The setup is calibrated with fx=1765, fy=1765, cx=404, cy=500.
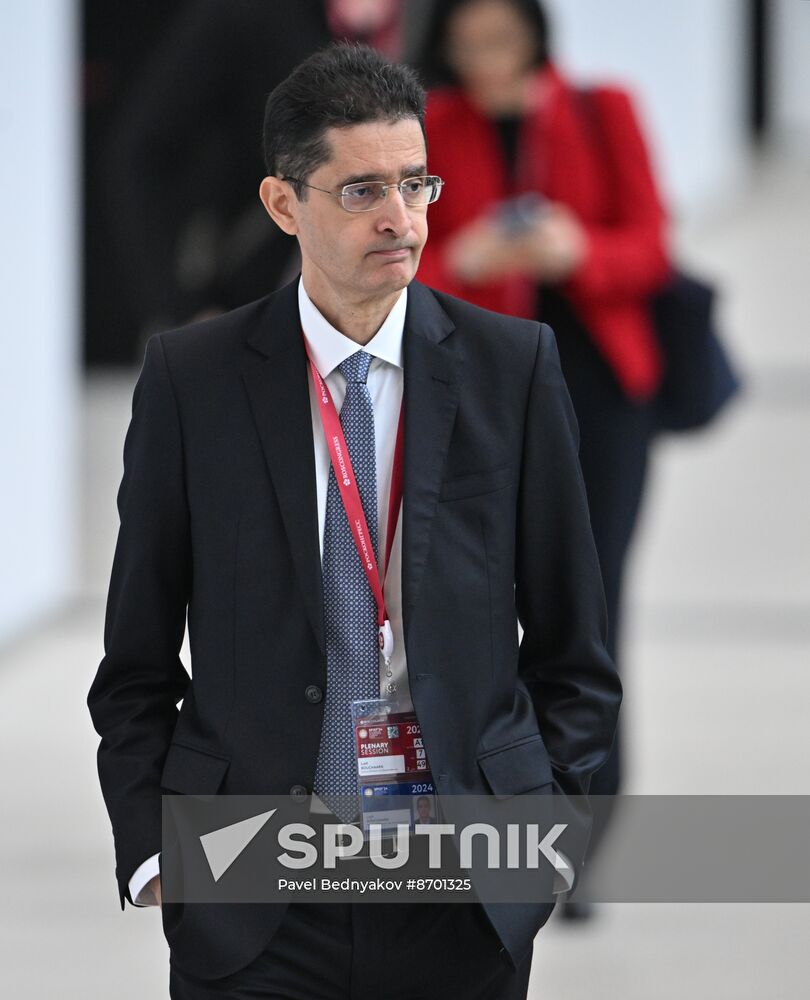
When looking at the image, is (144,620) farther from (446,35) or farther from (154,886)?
(446,35)

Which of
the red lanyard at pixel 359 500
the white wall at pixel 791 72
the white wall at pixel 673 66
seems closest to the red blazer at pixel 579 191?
the red lanyard at pixel 359 500

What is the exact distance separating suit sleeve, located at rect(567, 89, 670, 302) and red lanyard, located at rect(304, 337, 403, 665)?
1959mm

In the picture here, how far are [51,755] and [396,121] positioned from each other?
13.8 feet

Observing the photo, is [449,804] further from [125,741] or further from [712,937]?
[712,937]

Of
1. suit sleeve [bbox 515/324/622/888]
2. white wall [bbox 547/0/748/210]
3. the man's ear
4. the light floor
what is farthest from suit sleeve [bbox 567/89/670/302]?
white wall [bbox 547/0/748/210]

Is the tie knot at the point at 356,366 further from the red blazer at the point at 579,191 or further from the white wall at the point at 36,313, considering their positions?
the white wall at the point at 36,313

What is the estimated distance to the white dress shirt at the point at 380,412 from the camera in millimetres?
2318

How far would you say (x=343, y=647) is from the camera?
2291mm

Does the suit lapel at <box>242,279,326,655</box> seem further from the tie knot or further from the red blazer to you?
the red blazer

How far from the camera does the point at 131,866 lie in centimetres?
236

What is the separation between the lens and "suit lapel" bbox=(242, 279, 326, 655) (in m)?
2.25

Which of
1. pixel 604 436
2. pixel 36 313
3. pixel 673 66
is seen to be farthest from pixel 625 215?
pixel 673 66

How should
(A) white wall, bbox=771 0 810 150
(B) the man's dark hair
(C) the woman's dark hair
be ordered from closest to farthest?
(B) the man's dark hair < (C) the woman's dark hair < (A) white wall, bbox=771 0 810 150

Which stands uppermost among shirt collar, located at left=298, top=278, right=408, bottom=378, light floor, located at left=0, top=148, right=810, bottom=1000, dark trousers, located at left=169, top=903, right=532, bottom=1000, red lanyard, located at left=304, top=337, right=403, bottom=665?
shirt collar, located at left=298, top=278, right=408, bottom=378
